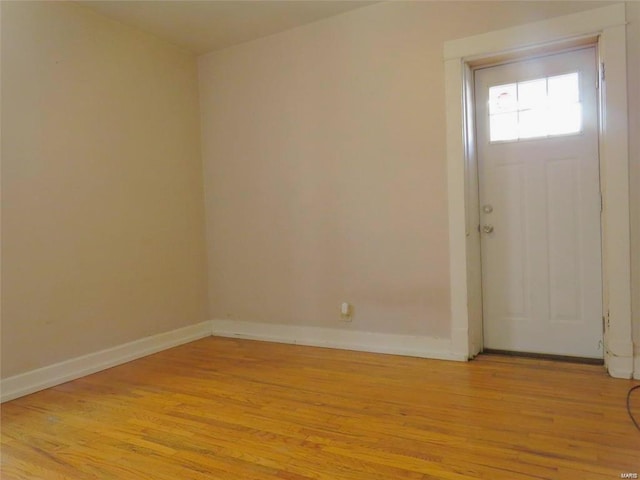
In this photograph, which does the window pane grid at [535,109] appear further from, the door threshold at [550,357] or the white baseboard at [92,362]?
the white baseboard at [92,362]

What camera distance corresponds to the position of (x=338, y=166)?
3312 mm

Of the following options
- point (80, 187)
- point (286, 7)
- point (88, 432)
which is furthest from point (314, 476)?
point (286, 7)

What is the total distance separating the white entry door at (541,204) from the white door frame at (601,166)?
4.1 inches

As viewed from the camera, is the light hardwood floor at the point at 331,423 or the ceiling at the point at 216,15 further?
the ceiling at the point at 216,15

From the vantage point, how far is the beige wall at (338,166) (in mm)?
2967

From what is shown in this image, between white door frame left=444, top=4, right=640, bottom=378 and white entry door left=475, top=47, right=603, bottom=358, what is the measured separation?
103 millimetres

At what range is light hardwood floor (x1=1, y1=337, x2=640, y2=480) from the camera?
1649mm

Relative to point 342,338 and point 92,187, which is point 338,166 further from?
point 92,187

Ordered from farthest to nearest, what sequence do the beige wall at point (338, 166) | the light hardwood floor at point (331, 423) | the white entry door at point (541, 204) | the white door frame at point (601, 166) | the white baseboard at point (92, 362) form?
the beige wall at point (338, 166) → the white entry door at point (541, 204) → the white baseboard at point (92, 362) → the white door frame at point (601, 166) → the light hardwood floor at point (331, 423)

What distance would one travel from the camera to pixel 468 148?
2.92 metres

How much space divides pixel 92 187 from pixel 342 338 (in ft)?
6.81

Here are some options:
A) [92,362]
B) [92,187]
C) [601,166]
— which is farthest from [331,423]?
[92,187]

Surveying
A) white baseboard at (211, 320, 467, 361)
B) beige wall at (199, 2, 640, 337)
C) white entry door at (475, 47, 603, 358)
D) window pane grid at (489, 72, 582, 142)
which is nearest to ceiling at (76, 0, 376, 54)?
beige wall at (199, 2, 640, 337)

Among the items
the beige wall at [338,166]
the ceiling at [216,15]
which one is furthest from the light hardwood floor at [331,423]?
the ceiling at [216,15]
